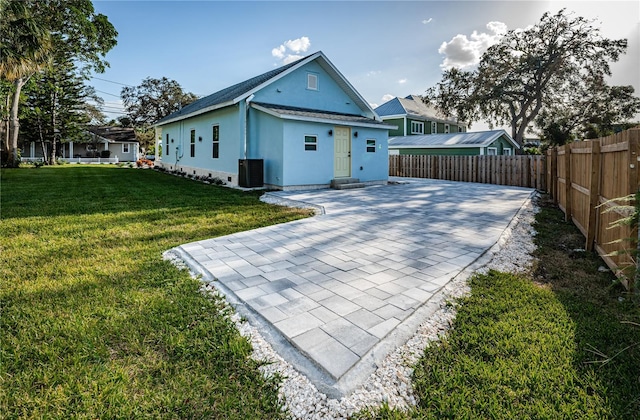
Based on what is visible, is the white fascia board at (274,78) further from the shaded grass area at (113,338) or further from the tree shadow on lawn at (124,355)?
the tree shadow on lawn at (124,355)

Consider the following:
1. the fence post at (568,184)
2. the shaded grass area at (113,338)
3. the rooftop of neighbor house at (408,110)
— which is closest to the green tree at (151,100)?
the rooftop of neighbor house at (408,110)

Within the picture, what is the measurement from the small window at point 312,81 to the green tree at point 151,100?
34.7 m

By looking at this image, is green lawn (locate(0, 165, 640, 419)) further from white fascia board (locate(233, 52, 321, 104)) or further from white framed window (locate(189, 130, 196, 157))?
white framed window (locate(189, 130, 196, 157))

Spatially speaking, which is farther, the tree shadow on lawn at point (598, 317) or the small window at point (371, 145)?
the small window at point (371, 145)

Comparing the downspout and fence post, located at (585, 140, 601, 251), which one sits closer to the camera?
fence post, located at (585, 140, 601, 251)

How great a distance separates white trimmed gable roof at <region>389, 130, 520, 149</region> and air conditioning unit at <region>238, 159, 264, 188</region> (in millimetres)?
15137

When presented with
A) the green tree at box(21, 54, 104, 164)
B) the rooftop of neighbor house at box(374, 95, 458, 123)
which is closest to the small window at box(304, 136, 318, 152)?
the rooftop of neighbor house at box(374, 95, 458, 123)

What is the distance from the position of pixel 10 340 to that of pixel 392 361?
2.76m

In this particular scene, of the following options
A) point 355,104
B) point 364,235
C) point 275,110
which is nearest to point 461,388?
point 364,235

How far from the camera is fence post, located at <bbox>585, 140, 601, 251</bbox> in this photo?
4691 mm

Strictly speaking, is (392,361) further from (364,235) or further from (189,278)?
(364,235)

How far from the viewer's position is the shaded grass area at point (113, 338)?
6.39 feet

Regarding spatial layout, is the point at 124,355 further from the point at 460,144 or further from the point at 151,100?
the point at 151,100

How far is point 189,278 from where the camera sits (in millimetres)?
3754
